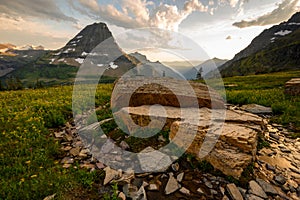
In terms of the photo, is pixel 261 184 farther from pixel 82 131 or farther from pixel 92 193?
pixel 82 131

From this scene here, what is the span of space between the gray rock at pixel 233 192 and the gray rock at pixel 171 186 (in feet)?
4.70

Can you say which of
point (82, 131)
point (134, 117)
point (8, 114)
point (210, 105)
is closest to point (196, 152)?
point (134, 117)

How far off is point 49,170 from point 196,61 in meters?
8.93

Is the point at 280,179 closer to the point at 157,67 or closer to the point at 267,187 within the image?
the point at 267,187

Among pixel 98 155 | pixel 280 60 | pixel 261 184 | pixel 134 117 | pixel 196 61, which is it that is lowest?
pixel 98 155

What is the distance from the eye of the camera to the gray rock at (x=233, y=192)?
16.3 feet

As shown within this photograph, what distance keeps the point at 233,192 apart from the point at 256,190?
27.9 inches

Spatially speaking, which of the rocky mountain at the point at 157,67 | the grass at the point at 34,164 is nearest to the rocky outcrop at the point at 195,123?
the rocky mountain at the point at 157,67

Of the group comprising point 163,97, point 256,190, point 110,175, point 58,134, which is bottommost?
point 58,134

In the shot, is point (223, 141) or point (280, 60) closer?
point (223, 141)

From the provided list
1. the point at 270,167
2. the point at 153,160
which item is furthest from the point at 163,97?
the point at 270,167

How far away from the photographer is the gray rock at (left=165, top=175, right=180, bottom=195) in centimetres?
525

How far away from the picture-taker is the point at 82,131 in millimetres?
9289

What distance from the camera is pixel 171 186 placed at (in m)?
5.39
